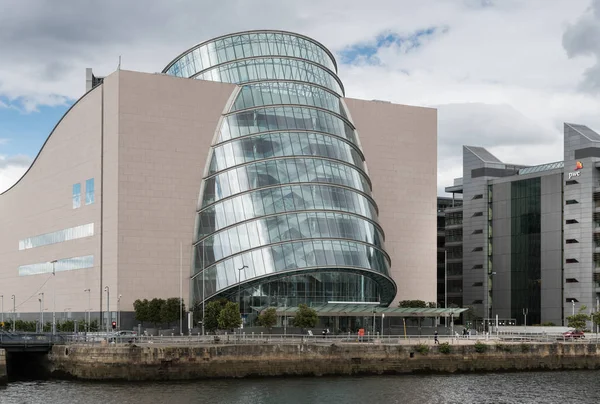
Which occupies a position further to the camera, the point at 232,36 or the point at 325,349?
Result: the point at 232,36

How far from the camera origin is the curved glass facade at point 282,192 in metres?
86.7

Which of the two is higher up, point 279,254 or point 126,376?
point 279,254

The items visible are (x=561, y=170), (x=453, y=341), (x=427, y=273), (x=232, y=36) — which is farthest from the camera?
(x=561, y=170)

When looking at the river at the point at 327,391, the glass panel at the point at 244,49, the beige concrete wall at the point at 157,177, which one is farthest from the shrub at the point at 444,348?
the glass panel at the point at 244,49

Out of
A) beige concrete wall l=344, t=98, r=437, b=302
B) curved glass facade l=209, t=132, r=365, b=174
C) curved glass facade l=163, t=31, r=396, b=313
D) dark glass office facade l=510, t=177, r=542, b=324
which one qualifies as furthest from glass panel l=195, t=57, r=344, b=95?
dark glass office facade l=510, t=177, r=542, b=324

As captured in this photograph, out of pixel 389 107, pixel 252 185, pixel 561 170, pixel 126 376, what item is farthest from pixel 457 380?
pixel 561 170

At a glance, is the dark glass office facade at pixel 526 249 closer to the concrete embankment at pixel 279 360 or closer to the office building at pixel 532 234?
the office building at pixel 532 234

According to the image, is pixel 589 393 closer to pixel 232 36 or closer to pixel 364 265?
pixel 364 265

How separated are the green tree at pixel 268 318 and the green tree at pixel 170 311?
8.15 metres

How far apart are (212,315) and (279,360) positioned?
637 inches

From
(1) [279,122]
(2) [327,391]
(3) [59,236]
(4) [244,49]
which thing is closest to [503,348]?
(2) [327,391]

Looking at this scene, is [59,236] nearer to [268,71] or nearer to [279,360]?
[268,71]

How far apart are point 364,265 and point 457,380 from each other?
991 inches

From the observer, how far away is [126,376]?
62.6m
